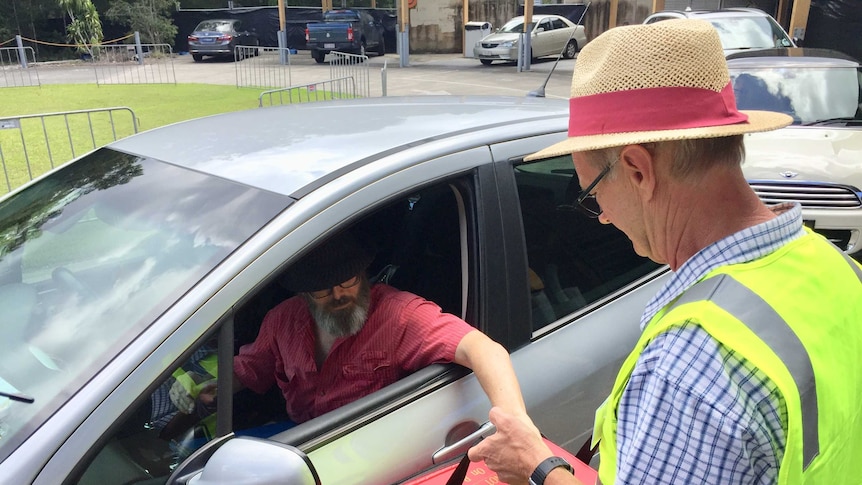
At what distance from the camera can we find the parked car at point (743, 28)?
455 inches

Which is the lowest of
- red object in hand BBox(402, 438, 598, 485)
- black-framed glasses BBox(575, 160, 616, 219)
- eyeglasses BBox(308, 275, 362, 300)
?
red object in hand BBox(402, 438, 598, 485)

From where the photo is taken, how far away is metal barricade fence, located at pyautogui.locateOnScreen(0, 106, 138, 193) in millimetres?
7488

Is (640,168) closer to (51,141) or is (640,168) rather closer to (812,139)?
(812,139)

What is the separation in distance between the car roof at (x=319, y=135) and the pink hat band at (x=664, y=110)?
2.61 ft

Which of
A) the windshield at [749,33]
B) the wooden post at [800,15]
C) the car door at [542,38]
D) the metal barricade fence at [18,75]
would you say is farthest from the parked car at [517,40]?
the metal barricade fence at [18,75]

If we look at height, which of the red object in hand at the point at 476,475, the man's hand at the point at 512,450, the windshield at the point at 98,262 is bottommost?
the red object in hand at the point at 476,475

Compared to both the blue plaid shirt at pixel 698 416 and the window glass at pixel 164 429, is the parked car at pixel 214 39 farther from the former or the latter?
the blue plaid shirt at pixel 698 416

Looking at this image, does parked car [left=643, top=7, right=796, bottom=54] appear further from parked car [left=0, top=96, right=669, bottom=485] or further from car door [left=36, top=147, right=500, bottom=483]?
car door [left=36, top=147, right=500, bottom=483]

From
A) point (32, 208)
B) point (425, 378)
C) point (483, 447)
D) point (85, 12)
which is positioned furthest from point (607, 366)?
point (85, 12)

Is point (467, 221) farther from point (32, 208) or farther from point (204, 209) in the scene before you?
point (32, 208)

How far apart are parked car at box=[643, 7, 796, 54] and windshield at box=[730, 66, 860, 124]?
16.3 ft

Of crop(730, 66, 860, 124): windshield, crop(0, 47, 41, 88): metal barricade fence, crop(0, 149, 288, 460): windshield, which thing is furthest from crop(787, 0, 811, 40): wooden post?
crop(0, 47, 41, 88): metal barricade fence

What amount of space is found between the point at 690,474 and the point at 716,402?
0.12m

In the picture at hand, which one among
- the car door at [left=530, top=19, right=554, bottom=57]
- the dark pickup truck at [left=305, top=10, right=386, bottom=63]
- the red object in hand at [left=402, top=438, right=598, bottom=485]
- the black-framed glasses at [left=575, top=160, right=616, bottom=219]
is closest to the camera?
the black-framed glasses at [left=575, top=160, right=616, bottom=219]
